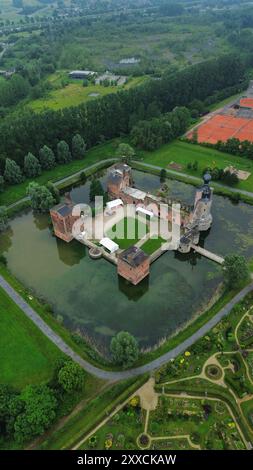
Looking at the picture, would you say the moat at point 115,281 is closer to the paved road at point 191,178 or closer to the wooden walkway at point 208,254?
the wooden walkway at point 208,254

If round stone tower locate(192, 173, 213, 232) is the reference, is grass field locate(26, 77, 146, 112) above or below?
above

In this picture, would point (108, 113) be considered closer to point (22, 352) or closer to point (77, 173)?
point (77, 173)

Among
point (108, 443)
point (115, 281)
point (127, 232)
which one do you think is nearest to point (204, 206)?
point (127, 232)

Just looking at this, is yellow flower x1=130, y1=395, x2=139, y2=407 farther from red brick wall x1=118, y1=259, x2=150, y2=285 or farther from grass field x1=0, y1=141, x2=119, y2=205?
grass field x1=0, y1=141, x2=119, y2=205

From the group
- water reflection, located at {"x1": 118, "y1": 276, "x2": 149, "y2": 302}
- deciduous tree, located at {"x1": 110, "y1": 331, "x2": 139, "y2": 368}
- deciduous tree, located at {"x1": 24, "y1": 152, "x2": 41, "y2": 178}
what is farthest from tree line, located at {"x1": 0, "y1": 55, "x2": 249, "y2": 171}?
deciduous tree, located at {"x1": 110, "y1": 331, "x2": 139, "y2": 368}

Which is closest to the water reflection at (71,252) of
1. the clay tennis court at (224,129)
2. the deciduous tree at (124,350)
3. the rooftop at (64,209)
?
the rooftop at (64,209)

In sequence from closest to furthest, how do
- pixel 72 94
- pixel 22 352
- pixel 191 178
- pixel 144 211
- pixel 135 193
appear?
pixel 22 352, pixel 144 211, pixel 135 193, pixel 191 178, pixel 72 94

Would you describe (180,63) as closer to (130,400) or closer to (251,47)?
(251,47)
